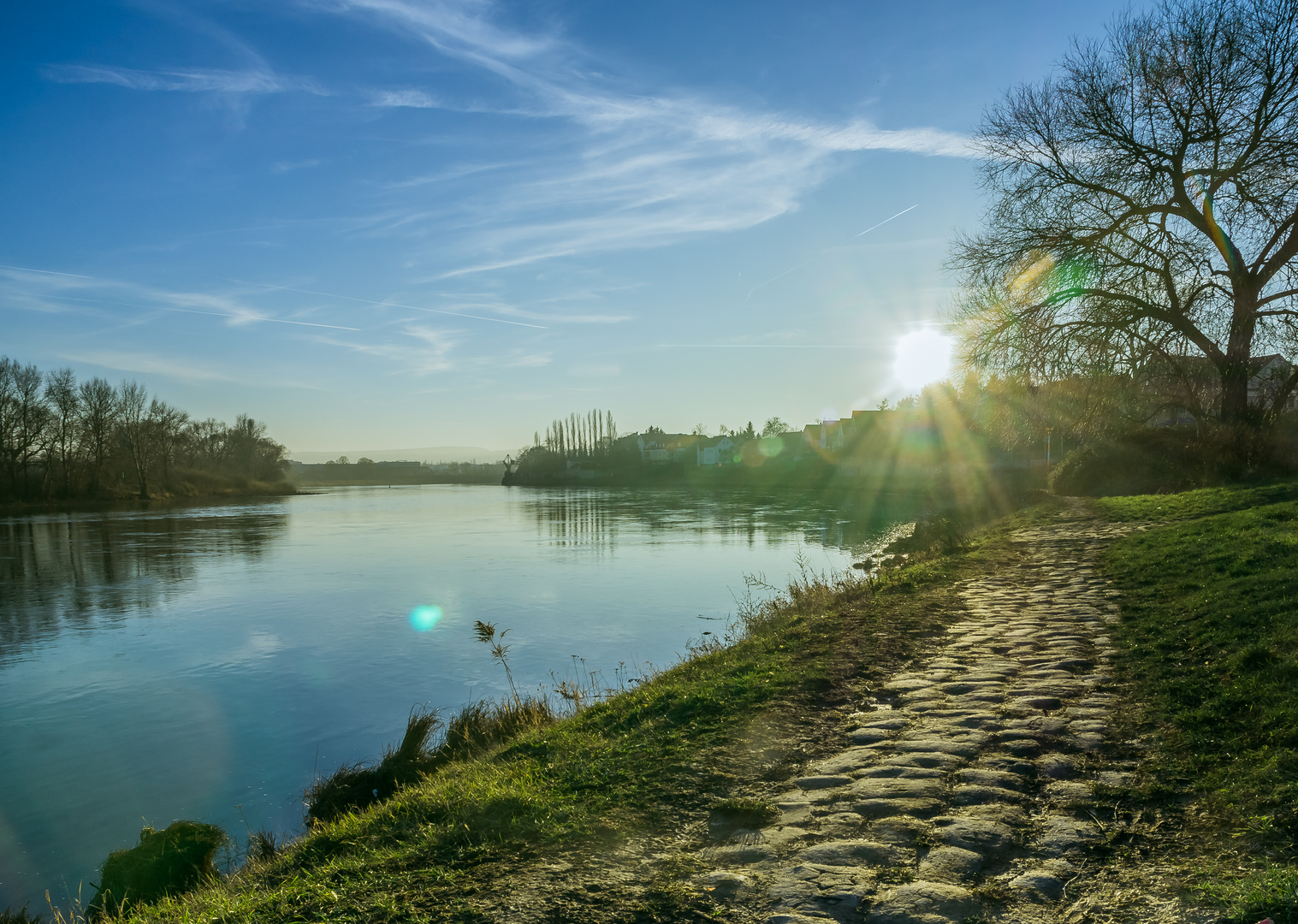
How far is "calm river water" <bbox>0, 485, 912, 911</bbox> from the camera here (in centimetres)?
781

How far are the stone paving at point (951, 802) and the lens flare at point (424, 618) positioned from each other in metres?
10.9

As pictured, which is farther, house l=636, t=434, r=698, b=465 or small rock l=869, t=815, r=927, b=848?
house l=636, t=434, r=698, b=465

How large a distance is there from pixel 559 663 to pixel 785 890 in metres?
9.00

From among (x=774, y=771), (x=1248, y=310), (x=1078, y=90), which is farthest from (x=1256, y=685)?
(x=1078, y=90)

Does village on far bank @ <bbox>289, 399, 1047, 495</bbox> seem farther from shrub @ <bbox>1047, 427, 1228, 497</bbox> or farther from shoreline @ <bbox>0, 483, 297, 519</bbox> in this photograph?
shoreline @ <bbox>0, 483, 297, 519</bbox>

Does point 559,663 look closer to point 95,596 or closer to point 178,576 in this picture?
point 95,596

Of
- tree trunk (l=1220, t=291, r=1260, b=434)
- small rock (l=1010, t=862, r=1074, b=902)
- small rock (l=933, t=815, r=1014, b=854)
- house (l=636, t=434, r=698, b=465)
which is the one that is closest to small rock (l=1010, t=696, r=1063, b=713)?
small rock (l=933, t=815, r=1014, b=854)

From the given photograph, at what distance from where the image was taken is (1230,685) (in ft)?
15.0

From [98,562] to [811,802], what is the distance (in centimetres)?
2979

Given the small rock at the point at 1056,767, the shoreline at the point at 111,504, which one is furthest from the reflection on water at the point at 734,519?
the shoreline at the point at 111,504

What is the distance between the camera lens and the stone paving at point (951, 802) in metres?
2.95

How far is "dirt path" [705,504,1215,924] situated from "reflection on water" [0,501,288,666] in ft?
51.2

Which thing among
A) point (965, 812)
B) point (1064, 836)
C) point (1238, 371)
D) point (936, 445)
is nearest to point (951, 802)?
point (965, 812)

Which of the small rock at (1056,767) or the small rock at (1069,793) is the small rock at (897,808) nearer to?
the small rock at (1069,793)
